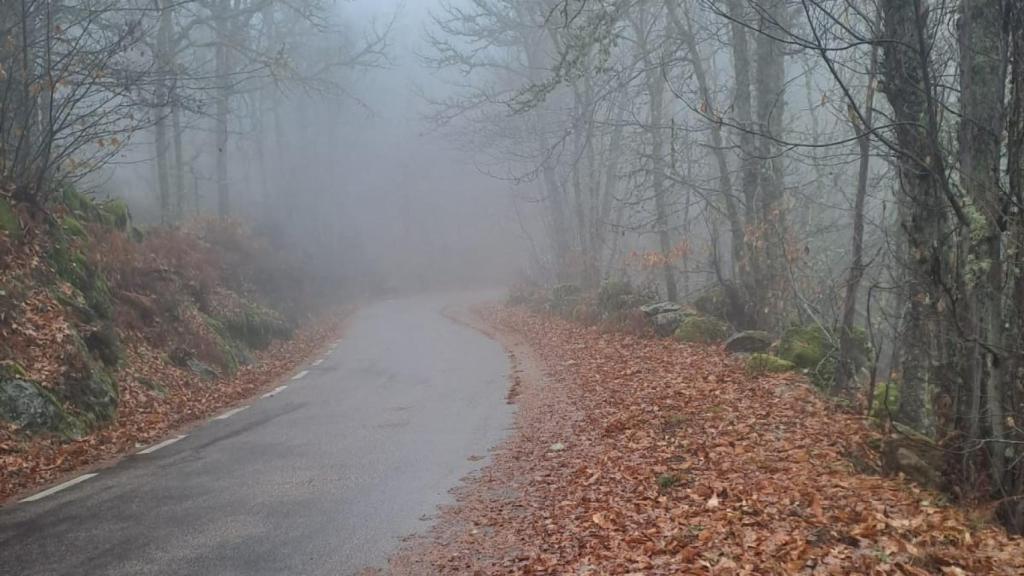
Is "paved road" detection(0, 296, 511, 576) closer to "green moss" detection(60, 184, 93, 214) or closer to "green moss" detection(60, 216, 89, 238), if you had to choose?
"green moss" detection(60, 216, 89, 238)

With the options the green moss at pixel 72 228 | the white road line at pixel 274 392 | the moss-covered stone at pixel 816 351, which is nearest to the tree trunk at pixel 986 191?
the moss-covered stone at pixel 816 351

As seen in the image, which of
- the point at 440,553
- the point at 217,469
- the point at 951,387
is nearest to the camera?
the point at 440,553

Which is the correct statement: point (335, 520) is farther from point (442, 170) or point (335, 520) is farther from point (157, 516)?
point (442, 170)

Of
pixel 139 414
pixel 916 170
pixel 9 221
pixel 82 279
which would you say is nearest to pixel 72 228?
pixel 82 279

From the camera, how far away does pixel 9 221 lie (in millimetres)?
12055

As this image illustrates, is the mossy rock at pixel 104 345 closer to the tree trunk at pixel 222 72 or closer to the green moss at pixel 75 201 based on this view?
the green moss at pixel 75 201

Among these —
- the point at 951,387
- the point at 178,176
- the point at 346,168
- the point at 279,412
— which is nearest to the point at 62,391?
the point at 279,412

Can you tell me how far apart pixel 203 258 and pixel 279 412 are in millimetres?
11103

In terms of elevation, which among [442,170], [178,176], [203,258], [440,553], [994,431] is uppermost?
[442,170]

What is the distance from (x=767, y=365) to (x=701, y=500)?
5.35 m

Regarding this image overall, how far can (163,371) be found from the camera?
43.4ft

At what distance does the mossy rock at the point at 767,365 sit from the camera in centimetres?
1102

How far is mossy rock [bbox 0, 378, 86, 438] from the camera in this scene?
8906 mm

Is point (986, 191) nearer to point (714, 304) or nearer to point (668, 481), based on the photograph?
point (668, 481)
